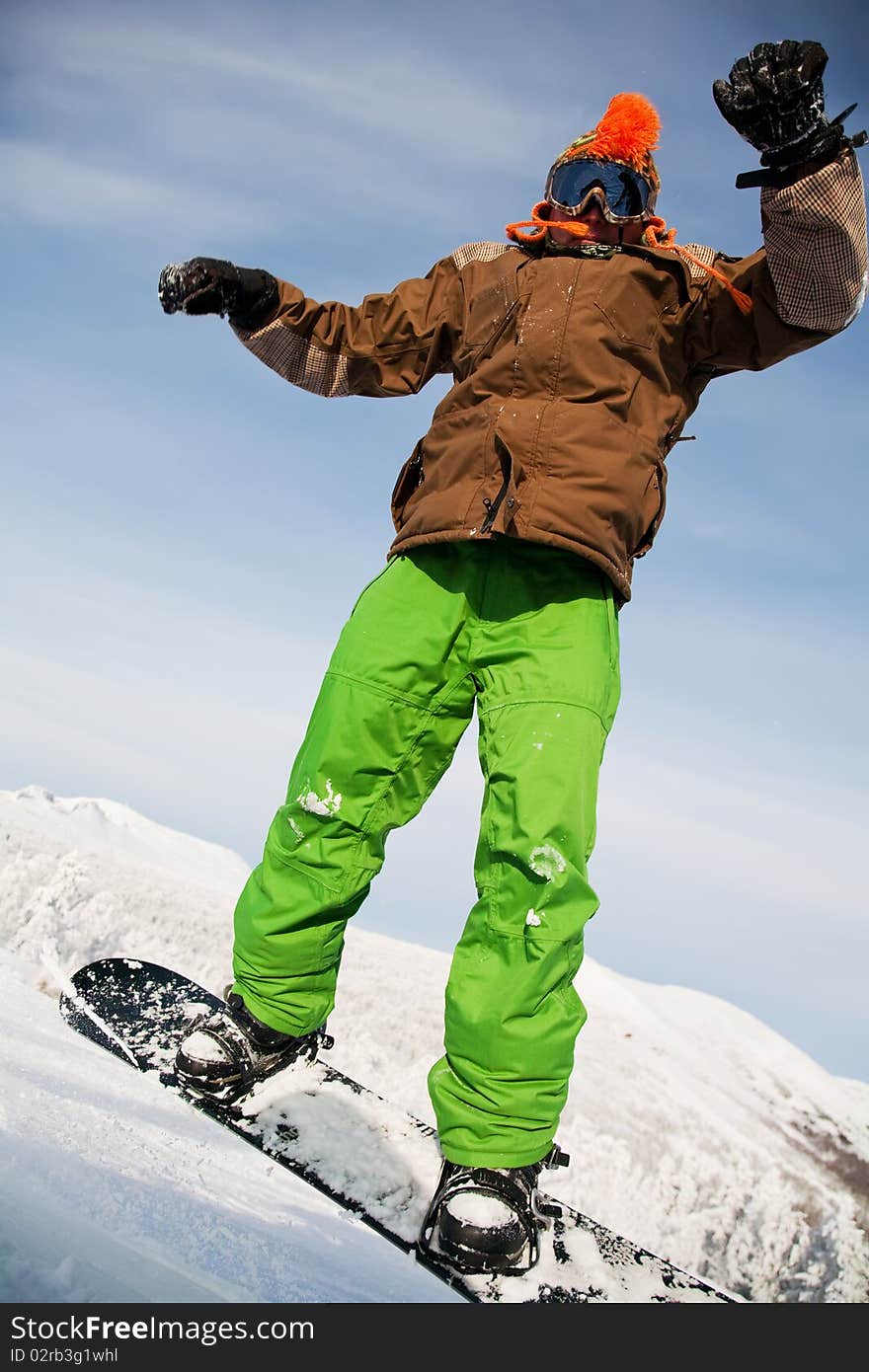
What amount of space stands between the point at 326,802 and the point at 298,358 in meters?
1.35

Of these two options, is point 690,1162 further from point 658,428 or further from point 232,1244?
point 658,428

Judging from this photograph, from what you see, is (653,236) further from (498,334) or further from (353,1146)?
(353,1146)

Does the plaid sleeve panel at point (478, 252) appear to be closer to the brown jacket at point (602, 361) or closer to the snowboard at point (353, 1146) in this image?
the brown jacket at point (602, 361)

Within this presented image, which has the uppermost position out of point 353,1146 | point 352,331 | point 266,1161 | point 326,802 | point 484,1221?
point 352,331

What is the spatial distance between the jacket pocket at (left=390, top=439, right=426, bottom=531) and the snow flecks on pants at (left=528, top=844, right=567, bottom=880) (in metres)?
1.08

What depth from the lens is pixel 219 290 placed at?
2.66 m

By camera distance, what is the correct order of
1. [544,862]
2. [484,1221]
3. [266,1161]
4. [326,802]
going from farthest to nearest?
[266,1161], [326,802], [544,862], [484,1221]

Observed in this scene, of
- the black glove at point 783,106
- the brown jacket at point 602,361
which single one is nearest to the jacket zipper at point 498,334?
the brown jacket at point 602,361

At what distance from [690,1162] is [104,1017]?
3.84 meters

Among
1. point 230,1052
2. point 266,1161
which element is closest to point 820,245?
point 230,1052

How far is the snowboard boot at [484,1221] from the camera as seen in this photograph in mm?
1914

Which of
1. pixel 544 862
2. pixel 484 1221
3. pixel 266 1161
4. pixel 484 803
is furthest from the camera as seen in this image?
pixel 266 1161
